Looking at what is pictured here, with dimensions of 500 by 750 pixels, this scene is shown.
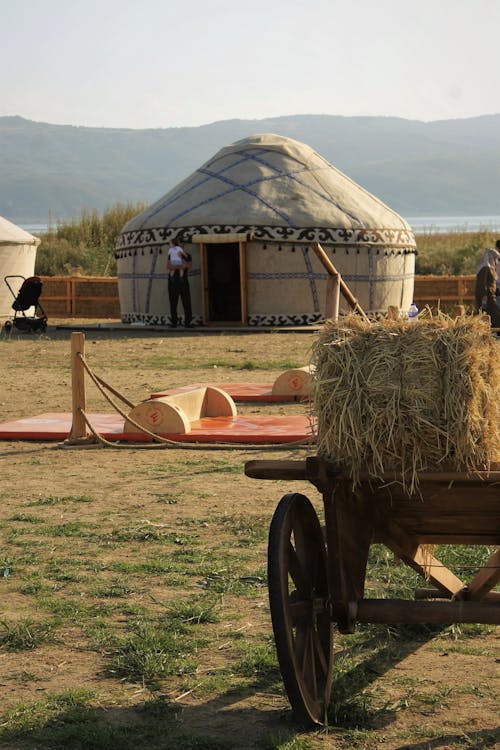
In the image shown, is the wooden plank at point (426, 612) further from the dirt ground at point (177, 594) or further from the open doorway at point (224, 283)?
the open doorway at point (224, 283)

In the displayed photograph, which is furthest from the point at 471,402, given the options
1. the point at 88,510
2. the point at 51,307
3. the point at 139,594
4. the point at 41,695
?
the point at 51,307

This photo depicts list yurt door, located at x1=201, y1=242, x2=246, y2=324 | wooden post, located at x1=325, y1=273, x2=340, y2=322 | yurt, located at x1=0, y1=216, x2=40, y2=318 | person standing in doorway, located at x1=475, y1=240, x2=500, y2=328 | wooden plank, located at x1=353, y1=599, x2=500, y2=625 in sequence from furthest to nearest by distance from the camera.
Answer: yurt, located at x1=0, y1=216, x2=40, y2=318 < yurt door, located at x1=201, y1=242, x2=246, y2=324 < person standing in doorway, located at x1=475, y1=240, x2=500, y2=328 < wooden post, located at x1=325, y1=273, x2=340, y2=322 < wooden plank, located at x1=353, y1=599, x2=500, y2=625

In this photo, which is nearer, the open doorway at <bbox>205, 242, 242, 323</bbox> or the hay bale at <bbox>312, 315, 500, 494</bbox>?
the hay bale at <bbox>312, 315, 500, 494</bbox>

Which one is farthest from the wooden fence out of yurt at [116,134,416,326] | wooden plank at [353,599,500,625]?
wooden plank at [353,599,500,625]

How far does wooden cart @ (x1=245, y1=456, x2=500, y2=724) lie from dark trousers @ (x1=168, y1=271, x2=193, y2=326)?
1590 centimetres

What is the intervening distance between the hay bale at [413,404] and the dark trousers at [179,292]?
16.1 m

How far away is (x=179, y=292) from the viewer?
1964 cm

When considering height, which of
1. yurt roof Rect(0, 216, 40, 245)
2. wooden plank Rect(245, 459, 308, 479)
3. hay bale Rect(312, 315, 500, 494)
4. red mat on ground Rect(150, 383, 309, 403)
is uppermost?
yurt roof Rect(0, 216, 40, 245)

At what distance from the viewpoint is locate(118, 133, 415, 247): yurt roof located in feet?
64.3

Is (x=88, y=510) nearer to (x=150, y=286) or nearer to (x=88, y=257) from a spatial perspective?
(x=150, y=286)

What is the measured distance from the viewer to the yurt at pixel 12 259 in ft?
75.6

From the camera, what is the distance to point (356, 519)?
3.57 meters

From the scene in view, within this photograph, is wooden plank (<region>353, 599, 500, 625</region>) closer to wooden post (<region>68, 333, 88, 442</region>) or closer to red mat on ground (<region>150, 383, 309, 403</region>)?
wooden post (<region>68, 333, 88, 442</region>)

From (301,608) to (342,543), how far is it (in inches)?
8.9
